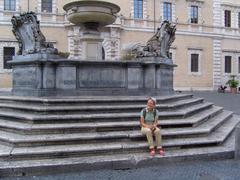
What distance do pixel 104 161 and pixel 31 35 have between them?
519 cm

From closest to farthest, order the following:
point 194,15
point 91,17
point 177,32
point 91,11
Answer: point 91,11, point 91,17, point 177,32, point 194,15

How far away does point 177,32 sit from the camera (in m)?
34.0

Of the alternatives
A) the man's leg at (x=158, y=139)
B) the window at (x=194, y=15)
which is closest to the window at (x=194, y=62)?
the window at (x=194, y=15)

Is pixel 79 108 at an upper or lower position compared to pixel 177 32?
lower

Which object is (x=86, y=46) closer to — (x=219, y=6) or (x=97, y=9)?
(x=97, y=9)

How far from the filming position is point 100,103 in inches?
328

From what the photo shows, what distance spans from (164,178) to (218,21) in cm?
3297

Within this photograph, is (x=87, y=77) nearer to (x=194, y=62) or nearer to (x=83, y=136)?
(x=83, y=136)

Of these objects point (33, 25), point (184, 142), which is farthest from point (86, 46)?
point (184, 142)

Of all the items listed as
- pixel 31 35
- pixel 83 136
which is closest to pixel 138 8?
pixel 31 35

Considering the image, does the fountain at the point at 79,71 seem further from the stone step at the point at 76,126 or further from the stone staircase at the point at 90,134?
the stone step at the point at 76,126

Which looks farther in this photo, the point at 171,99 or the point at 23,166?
the point at 171,99

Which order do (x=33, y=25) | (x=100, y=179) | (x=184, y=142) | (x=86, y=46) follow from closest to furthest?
(x=100, y=179) → (x=184, y=142) → (x=33, y=25) → (x=86, y=46)

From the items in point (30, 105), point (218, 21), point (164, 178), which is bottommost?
point (164, 178)
